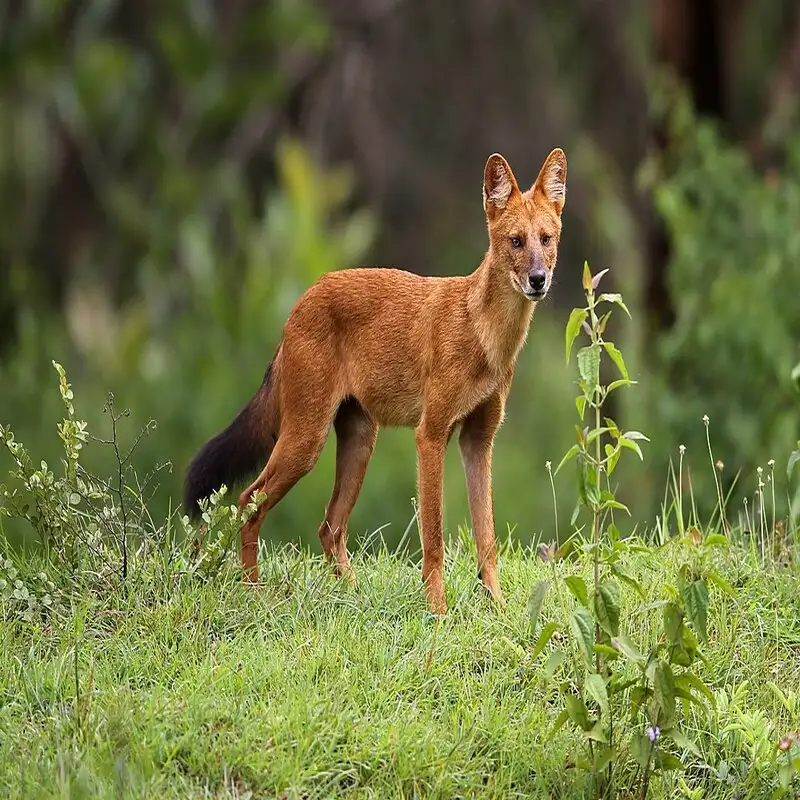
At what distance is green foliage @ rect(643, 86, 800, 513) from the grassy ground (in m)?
3.03

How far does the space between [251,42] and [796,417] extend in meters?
8.04

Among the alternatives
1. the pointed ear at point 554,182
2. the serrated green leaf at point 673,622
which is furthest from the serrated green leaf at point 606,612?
the pointed ear at point 554,182

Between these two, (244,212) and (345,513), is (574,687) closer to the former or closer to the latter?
(345,513)

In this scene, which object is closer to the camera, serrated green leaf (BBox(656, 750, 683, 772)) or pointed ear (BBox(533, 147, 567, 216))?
serrated green leaf (BBox(656, 750, 683, 772))

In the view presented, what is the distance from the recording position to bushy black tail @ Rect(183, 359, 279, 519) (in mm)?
5930

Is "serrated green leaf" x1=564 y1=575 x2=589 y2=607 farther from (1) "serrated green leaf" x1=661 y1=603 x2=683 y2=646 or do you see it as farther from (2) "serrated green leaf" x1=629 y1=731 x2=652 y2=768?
(2) "serrated green leaf" x1=629 y1=731 x2=652 y2=768

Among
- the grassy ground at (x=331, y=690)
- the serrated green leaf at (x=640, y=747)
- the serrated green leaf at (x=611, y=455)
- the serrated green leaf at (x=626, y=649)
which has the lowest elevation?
the grassy ground at (x=331, y=690)

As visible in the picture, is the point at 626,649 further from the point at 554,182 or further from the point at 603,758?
the point at 554,182

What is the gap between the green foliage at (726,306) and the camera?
8.50 m

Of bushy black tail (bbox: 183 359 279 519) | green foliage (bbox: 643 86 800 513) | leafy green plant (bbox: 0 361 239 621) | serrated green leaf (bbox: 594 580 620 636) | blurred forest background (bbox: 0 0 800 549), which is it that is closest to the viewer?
serrated green leaf (bbox: 594 580 620 636)

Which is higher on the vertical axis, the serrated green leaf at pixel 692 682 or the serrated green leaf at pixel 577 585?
the serrated green leaf at pixel 577 585

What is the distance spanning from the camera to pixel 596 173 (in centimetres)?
1411

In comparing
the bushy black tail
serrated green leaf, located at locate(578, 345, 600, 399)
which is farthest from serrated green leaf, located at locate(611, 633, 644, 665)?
the bushy black tail

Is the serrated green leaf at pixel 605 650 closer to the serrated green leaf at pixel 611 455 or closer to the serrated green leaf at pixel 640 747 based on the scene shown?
the serrated green leaf at pixel 640 747
